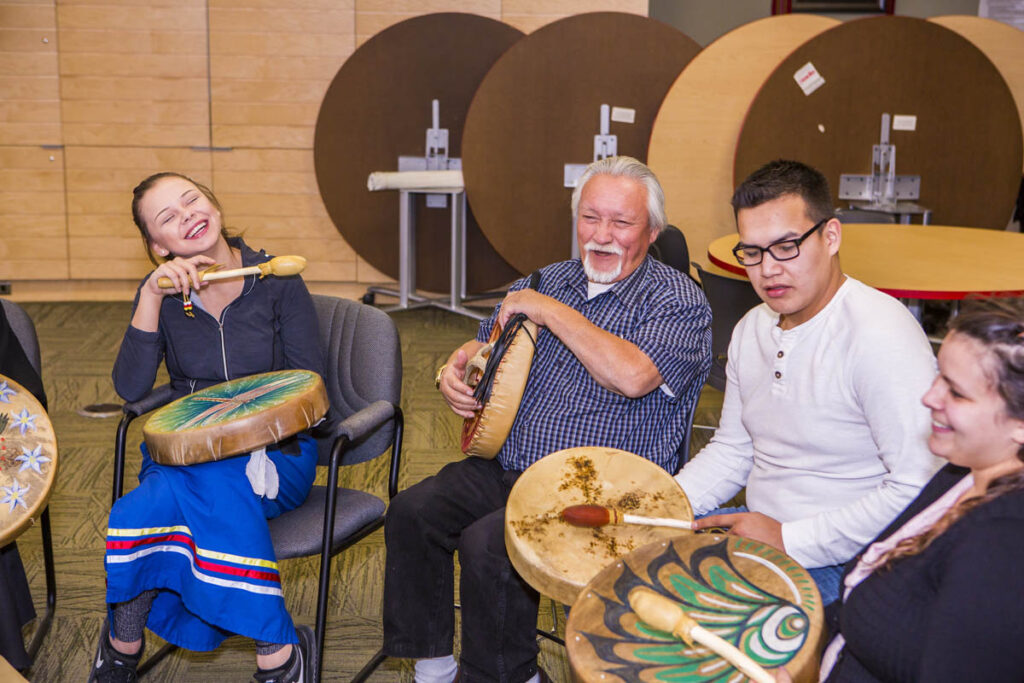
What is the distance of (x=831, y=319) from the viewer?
1.53 m

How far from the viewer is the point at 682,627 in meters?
1.06

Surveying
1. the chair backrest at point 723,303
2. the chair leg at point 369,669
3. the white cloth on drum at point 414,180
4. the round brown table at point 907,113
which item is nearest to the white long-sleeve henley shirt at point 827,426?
the chair leg at point 369,669

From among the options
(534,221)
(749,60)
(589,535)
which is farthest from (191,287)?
(749,60)

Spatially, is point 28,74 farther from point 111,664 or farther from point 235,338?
point 111,664

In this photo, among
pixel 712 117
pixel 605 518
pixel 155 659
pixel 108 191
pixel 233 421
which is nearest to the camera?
pixel 605 518

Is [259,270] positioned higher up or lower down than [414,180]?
lower down

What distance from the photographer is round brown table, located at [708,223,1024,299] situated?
2.32m

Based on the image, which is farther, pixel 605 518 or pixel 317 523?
pixel 317 523

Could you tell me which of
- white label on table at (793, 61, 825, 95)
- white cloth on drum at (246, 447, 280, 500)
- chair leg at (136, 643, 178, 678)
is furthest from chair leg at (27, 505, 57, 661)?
white label on table at (793, 61, 825, 95)

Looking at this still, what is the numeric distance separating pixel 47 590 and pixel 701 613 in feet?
6.00

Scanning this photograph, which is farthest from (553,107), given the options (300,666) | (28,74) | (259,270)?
(300,666)

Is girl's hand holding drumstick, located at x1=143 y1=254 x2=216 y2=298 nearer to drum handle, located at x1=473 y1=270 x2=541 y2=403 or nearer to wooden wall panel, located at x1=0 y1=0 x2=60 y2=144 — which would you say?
drum handle, located at x1=473 y1=270 x2=541 y2=403

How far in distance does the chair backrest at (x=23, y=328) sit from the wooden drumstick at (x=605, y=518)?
53.0 inches

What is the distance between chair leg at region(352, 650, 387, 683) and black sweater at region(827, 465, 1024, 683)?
122 centimetres
